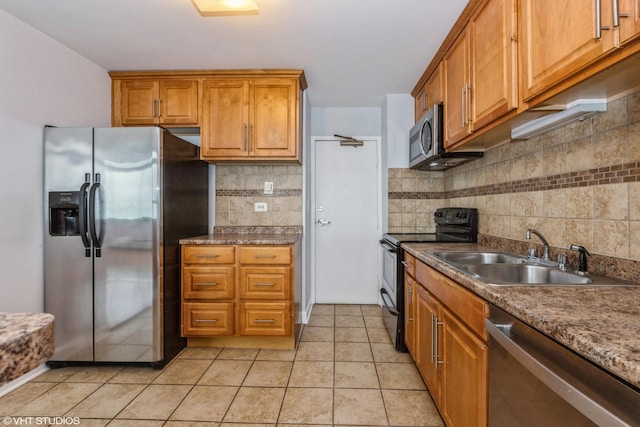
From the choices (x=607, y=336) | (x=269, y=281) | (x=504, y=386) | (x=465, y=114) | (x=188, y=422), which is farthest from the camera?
(x=269, y=281)

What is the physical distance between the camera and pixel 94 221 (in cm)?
219

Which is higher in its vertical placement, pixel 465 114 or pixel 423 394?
pixel 465 114

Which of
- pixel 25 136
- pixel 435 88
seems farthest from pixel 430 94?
pixel 25 136

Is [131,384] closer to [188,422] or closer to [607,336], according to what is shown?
[188,422]

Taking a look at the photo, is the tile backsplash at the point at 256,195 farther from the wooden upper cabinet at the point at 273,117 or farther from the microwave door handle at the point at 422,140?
the microwave door handle at the point at 422,140

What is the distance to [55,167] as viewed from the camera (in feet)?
7.23

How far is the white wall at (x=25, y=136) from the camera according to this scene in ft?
6.40

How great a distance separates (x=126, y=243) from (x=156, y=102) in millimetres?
1319

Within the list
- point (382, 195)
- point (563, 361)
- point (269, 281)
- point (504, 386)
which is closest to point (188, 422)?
point (269, 281)

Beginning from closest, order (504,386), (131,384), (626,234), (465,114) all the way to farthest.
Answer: (504,386) < (626,234) < (465,114) < (131,384)

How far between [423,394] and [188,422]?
4.46 ft

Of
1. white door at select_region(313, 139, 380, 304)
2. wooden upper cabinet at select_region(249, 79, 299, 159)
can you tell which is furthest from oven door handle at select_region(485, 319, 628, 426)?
white door at select_region(313, 139, 380, 304)

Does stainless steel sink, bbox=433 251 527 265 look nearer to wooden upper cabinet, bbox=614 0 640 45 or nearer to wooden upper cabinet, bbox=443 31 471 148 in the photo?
wooden upper cabinet, bbox=443 31 471 148

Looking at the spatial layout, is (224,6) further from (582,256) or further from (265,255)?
(582,256)
